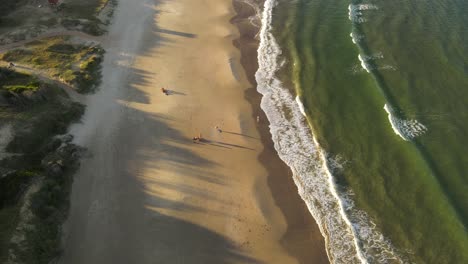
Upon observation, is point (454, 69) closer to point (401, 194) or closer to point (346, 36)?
point (346, 36)

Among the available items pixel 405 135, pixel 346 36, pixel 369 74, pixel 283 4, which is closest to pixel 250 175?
pixel 405 135

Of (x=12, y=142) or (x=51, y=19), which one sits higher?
(x=51, y=19)

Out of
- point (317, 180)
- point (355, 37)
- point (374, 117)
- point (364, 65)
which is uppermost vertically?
point (355, 37)

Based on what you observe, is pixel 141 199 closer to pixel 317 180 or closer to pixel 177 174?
pixel 177 174

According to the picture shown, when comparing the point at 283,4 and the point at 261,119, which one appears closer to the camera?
the point at 261,119

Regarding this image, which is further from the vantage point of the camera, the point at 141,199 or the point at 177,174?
the point at 177,174

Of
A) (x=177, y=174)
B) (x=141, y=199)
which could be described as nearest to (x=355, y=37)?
(x=177, y=174)

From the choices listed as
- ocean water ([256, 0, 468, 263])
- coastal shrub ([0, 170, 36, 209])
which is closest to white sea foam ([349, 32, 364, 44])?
ocean water ([256, 0, 468, 263])
